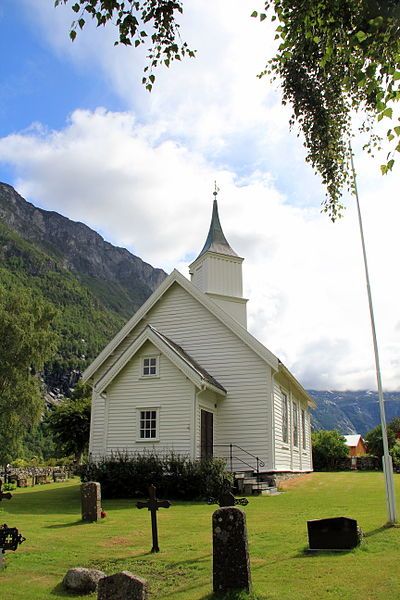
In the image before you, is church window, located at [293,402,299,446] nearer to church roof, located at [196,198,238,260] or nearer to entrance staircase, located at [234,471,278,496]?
entrance staircase, located at [234,471,278,496]

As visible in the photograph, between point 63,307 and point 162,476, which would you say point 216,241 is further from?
point 63,307

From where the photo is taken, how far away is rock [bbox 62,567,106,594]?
8469 millimetres

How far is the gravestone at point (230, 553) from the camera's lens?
7871mm

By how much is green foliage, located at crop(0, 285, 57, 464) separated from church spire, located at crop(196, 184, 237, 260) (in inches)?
596

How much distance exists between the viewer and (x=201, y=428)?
23719 millimetres

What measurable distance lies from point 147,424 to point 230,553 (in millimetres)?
16447

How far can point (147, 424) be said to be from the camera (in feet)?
79.3

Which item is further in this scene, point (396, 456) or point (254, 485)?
point (396, 456)

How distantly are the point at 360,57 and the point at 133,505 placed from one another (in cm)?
1587

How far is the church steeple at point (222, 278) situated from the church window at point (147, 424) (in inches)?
388

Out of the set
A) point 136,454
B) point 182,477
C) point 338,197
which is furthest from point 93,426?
point 338,197

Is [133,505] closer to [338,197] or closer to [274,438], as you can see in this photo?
[274,438]

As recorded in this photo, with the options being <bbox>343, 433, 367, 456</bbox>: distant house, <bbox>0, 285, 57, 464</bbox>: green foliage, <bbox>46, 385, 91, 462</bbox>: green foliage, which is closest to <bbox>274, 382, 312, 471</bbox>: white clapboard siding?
<bbox>46, 385, 91, 462</bbox>: green foliage

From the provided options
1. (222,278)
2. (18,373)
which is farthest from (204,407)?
(18,373)
